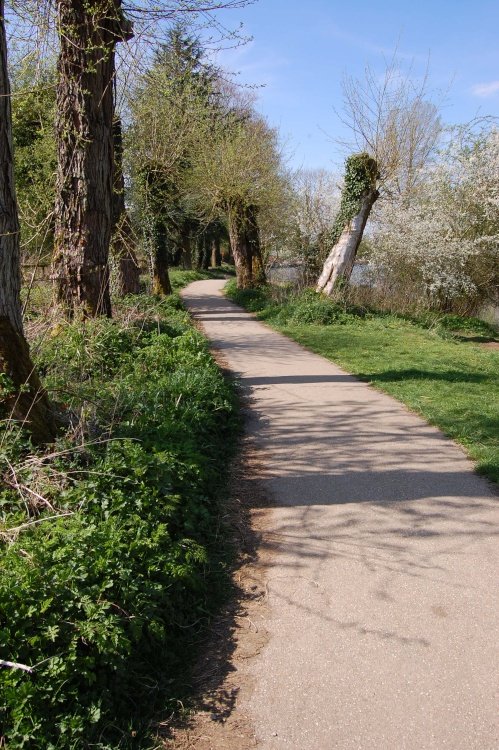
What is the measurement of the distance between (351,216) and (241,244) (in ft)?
22.6

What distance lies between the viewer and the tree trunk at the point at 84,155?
776cm

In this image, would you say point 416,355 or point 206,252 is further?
point 206,252

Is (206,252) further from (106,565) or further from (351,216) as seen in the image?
(106,565)

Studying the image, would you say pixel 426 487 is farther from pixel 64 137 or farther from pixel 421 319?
pixel 421 319

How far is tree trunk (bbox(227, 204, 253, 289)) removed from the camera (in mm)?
21781

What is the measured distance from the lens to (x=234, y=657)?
3.16 metres

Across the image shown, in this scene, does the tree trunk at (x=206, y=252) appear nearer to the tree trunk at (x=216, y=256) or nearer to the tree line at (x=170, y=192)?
the tree trunk at (x=216, y=256)

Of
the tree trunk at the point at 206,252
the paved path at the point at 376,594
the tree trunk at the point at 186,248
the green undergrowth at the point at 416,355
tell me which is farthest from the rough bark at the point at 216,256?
the paved path at the point at 376,594

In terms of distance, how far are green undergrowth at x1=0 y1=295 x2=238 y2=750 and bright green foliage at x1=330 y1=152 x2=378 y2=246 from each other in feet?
40.9

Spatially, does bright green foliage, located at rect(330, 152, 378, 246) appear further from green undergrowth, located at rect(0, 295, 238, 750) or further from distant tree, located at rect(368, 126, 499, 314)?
green undergrowth, located at rect(0, 295, 238, 750)

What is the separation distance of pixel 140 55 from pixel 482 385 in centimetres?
696

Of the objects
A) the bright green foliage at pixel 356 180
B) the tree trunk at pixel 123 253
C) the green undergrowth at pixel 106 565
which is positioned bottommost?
the green undergrowth at pixel 106 565

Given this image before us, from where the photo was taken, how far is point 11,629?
8.84 ft

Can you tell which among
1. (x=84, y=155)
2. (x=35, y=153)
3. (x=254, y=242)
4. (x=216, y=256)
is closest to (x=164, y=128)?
(x=35, y=153)
